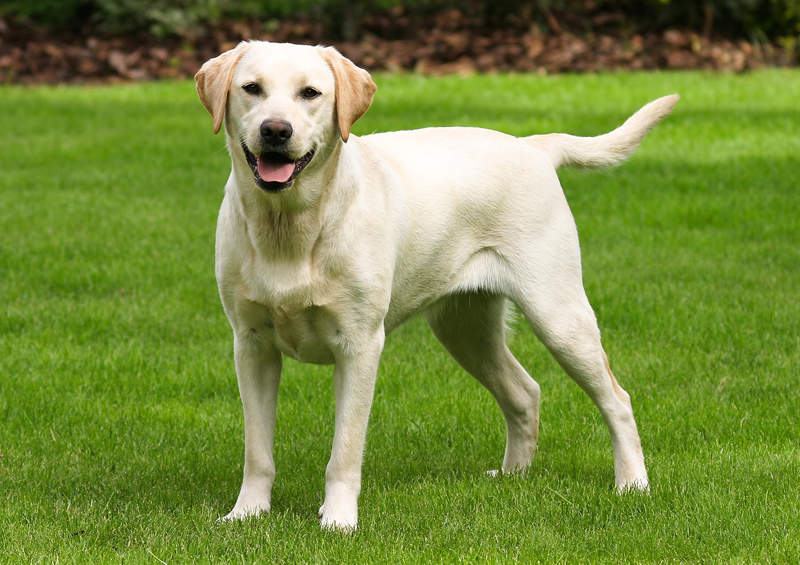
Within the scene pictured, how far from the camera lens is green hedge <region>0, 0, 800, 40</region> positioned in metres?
17.6

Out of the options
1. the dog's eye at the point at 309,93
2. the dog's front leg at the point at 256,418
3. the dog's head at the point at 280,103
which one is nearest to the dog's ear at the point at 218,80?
the dog's head at the point at 280,103

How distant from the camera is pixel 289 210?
4.45m

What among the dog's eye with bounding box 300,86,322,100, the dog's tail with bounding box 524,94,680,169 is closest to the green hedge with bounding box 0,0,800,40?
the dog's tail with bounding box 524,94,680,169

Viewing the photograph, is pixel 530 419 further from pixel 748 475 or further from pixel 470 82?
pixel 470 82

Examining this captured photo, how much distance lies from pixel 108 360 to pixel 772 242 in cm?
483

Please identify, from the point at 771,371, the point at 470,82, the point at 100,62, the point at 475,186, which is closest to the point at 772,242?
the point at 771,371

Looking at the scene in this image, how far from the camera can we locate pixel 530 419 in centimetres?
546

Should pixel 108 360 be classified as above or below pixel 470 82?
above

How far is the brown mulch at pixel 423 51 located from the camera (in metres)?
16.9

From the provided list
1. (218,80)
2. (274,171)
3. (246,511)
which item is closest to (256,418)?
(246,511)

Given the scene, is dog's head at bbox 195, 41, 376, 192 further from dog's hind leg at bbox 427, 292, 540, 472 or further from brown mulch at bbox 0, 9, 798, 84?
brown mulch at bbox 0, 9, 798, 84

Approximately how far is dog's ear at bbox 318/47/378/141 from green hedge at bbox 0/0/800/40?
1393 centimetres

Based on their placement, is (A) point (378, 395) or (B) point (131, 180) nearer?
(A) point (378, 395)

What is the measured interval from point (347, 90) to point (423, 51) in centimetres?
1348
